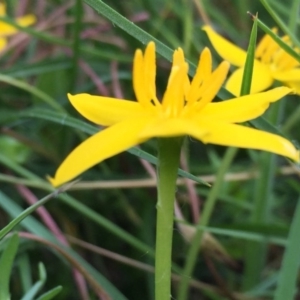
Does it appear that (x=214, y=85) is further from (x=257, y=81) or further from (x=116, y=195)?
(x=116, y=195)

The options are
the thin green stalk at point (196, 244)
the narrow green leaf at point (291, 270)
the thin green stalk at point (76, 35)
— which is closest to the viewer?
the narrow green leaf at point (291, 270)

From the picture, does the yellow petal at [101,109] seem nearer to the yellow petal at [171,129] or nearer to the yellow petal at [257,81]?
the yellow petal at [171,129]

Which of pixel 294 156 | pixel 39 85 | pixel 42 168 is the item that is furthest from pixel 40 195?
pixel 294 156

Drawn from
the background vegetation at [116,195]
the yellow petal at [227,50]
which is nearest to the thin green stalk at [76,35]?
the background vegetation at [116,195]

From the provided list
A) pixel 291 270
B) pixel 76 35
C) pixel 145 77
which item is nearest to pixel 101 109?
pixel 145 77

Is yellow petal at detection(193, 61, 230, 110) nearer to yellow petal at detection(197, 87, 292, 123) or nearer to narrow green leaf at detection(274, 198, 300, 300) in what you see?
yellow petal at detection(197, 87, 292, 123)

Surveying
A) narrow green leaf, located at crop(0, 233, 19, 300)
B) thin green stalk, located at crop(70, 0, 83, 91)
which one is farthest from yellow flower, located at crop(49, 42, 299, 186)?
thin green stalk, located at crop(70, 0, 83, 91)
